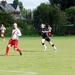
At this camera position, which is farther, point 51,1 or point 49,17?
point 51,1

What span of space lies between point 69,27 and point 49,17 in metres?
4.30

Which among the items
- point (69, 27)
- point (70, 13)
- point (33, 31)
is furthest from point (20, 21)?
point (70, 13)

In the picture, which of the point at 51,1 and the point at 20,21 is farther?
the point at 51,1

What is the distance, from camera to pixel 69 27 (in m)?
60.3

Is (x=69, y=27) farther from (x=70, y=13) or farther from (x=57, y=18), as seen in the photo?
(x=70, y=13)

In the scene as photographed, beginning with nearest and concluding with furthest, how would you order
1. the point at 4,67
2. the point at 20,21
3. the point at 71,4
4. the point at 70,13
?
the point at 4,67 < the point at 20,21 < the point at 70,13 < the point at 71,4

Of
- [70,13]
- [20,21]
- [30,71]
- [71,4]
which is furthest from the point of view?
[71,4]

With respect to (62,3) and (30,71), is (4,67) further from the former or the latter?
(62,3)

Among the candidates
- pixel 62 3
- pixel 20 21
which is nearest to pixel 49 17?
pixel 20 21

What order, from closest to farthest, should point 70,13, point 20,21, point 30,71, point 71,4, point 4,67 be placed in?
point 30,71
point 4,67
point 20,21
point 70,13
point 71,4

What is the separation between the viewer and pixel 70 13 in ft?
251

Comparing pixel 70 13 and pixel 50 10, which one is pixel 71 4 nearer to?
pixel 70 13

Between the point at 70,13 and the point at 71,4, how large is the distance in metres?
13.5

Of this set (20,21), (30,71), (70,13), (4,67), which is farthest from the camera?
(70,13)
